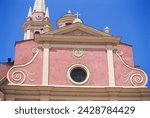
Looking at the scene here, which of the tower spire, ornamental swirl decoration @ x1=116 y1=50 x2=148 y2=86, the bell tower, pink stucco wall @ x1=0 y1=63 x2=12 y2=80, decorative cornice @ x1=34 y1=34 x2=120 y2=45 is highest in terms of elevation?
the tower spire

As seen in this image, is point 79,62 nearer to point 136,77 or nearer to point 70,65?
point 70,65

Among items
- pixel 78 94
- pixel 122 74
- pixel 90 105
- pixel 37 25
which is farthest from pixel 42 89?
pixel 37 25

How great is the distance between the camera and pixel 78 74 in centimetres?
1706

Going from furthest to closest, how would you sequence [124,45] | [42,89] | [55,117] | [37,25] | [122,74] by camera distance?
1. [37,25]
2. [124,45]
3. [122,74]
4. [42,89]
5. [55,117]

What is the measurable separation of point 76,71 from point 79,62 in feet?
1.89

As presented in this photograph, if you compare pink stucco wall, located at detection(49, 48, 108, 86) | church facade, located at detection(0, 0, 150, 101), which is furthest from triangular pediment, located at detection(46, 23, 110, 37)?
pink stucco wall, located at detection(49, 48, 108, 86)

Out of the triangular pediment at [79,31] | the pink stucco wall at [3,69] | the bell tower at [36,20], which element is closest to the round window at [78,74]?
the triangular pediment at [79,31]

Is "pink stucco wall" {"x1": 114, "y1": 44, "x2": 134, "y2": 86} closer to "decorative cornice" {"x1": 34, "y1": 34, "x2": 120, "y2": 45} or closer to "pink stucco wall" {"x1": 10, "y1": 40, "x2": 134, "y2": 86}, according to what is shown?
"pink stucco wall" {"x1": 10, "y1": 40, "x2": 134, "y2": 86}

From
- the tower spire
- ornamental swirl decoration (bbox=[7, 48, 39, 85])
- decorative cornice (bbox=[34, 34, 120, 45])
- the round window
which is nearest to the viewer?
ornamental swirl decoration (bbox=[7, 48, 39, 85])

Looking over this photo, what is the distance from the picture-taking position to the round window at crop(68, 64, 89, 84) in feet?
55.1

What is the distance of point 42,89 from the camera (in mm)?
15961

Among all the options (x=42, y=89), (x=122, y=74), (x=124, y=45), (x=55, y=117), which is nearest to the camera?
(x=55, y=117)

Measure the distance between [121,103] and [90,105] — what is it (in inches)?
29.2

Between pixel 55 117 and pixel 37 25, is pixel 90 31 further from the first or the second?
pixel 37 25
